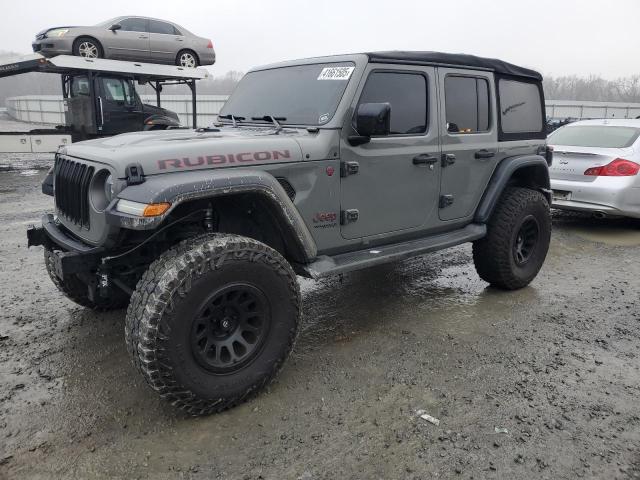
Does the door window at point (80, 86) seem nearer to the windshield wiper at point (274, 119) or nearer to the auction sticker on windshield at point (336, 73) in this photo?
the windshield wiper at point (274, 119)

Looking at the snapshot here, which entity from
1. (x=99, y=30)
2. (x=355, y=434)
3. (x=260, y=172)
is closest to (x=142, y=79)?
(x=99, y=30)

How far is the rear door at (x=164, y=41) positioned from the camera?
45.1ft

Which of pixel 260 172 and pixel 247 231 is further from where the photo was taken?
pixel 247 231

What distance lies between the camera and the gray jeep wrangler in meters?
2.73

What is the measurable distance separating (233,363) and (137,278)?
3.16ft

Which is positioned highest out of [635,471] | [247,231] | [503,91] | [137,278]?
[503,91]

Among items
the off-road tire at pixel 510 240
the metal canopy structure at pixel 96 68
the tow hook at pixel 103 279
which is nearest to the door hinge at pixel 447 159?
the off-road tire at pixel 510 240

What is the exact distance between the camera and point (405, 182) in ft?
12.8

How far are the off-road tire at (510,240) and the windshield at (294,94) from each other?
2.03 m

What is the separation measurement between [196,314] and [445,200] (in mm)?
2389

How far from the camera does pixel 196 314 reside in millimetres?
2727

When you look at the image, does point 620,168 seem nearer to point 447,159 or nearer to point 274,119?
point 447,159

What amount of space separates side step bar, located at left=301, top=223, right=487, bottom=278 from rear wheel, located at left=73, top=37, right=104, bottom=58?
38.6 ft

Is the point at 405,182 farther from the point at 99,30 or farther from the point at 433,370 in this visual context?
the point at 99,30
